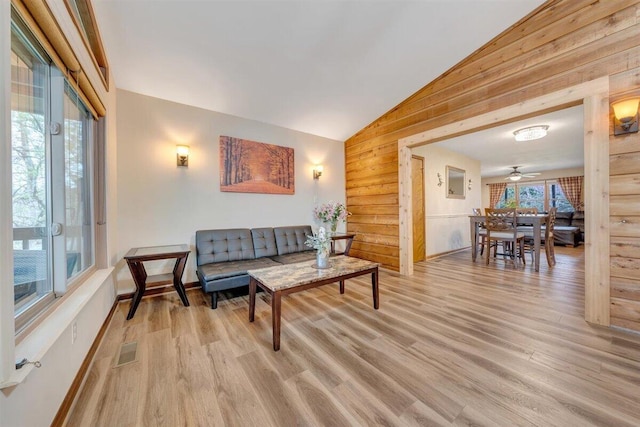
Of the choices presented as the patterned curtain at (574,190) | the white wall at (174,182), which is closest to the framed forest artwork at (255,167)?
the white wall at (174,182)

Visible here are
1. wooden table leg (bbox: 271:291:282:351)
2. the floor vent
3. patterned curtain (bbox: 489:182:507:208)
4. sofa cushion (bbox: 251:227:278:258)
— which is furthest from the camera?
patterned curtain (bbox: 489:182:507:208)

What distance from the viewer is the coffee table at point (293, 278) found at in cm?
182

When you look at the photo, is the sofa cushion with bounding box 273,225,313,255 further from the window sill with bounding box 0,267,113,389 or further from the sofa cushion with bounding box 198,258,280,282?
the window sill with bounding box 0,267,113,389

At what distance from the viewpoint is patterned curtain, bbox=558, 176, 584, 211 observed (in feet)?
24.6

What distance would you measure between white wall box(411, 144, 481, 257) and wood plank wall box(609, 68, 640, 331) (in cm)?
284

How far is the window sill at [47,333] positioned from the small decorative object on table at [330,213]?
10.5 ft

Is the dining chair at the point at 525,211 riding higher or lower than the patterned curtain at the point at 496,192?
lower

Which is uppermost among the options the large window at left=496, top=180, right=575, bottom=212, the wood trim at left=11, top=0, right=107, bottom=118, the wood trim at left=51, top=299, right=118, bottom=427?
the wood trim at left=11, top=0, right=107, bottom=118

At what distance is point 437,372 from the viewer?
5.08ft

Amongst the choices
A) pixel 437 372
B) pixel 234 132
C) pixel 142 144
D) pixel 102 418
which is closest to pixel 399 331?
pixel 437 372

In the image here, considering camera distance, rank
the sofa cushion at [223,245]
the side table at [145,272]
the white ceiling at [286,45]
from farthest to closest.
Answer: the sofa cushion at [223,245] < the side table at [145,272] < the white ceiling at [286,45]

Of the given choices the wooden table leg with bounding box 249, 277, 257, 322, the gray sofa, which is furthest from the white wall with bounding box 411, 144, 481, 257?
the wooden table leg with bounding box 249, 277, 257, 322

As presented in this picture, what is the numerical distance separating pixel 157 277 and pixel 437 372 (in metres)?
A: 2.98

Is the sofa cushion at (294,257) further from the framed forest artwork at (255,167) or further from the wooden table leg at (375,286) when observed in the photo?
the framed forest artwork at (255,167)
